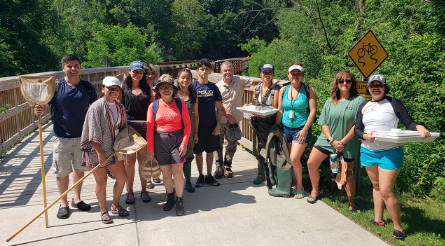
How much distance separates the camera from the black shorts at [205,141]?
5.68 m

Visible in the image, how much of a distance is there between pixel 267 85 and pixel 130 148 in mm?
2288

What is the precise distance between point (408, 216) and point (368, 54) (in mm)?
2214

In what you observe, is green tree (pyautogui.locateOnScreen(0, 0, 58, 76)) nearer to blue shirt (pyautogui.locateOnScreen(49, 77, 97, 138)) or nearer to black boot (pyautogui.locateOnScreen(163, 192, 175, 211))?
blue shirt (pyautogui.locateOnScreen(49, 77, 97, 138))

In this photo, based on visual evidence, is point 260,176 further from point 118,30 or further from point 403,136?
point 118,30

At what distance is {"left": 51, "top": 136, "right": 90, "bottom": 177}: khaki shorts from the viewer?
449 centimetres

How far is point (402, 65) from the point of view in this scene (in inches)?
237

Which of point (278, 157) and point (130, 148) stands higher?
point (130, 148)

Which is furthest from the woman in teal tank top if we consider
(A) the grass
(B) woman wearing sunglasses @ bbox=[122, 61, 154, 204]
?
(B) woman wearing sunglasses @ bbox=[122, 61, 154, 204]

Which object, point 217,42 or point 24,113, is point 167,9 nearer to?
point 217,42

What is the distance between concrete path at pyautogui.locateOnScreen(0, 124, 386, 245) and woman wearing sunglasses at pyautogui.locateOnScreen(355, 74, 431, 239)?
1.45 feet

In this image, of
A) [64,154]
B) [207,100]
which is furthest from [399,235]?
[64,154]

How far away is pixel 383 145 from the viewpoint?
12.7 ft

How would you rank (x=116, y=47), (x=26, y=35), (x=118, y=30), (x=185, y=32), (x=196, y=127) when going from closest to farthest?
(x=196, y=127) < (x=26, y=35) < (x=116, y=47) < (x=118, y=30) < (x=185, y=32)

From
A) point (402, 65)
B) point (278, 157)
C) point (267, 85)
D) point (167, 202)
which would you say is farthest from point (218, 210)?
point (402, 65)
